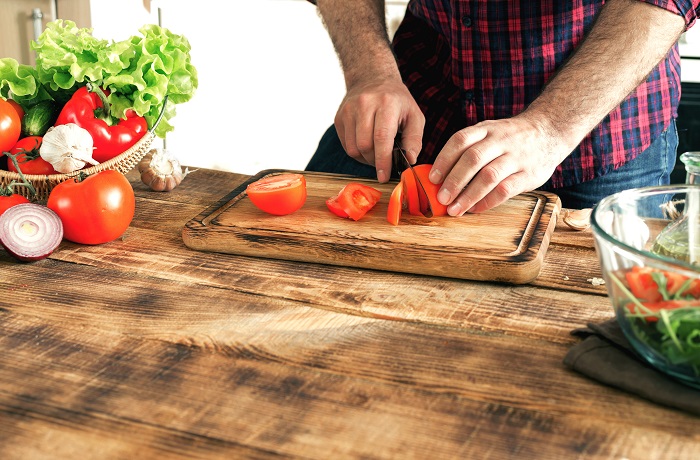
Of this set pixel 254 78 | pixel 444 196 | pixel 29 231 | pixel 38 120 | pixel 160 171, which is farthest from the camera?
pixel 254 78

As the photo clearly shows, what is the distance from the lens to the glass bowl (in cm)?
80

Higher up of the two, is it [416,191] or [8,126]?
[8,126]

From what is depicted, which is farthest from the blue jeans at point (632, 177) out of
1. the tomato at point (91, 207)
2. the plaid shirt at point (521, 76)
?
the tomato at point (91, 207)

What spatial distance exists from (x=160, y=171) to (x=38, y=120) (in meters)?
0.25

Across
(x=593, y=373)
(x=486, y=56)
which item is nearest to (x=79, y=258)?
(x=593, y=373)

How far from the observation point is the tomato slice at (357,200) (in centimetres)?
138

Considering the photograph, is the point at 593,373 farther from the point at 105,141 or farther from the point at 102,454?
the point at 105,141

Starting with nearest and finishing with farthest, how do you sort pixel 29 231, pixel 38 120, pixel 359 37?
pixel 29 231, pixel 38 120, pixel 359 37

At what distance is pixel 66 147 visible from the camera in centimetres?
138

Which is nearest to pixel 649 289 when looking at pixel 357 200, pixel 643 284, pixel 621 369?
pixel 643 284

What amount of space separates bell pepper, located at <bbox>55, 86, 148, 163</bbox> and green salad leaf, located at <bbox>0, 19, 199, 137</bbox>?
0.8 inches

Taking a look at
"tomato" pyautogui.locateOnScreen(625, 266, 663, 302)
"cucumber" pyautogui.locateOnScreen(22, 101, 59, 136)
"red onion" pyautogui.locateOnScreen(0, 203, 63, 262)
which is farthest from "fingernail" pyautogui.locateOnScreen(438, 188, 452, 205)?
"cucumber" pyautogui.locateOnScreen(22, 101, 59, 136)

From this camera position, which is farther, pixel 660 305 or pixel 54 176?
pixel 54 176

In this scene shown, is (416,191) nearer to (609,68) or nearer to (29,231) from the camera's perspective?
(609,68)
